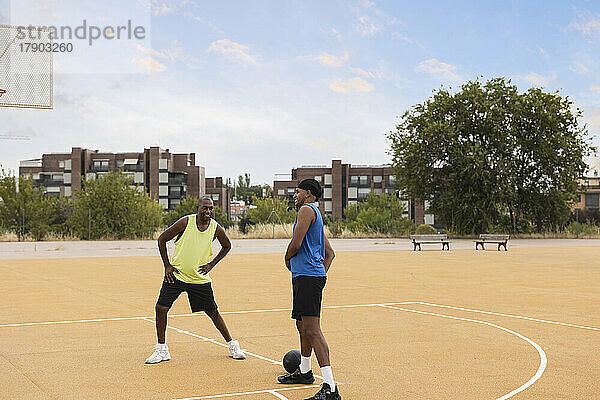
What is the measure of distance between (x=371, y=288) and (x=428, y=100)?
37489 mm

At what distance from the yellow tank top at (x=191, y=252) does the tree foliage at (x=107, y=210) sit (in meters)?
38.6

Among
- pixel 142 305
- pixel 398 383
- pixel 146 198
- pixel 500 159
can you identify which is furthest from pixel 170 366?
pixel 500 159

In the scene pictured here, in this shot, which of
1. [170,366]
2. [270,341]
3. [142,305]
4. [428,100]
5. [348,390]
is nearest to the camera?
[348,390]

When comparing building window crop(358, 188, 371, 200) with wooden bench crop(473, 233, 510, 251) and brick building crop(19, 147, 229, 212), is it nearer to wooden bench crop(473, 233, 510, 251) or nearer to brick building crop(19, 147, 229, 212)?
brick building crop(19, 147, 229, 212)

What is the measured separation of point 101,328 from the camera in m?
10.7

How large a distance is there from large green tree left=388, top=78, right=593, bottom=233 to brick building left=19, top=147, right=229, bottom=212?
79.5 meters

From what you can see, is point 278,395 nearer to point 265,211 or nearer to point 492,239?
point 492,239

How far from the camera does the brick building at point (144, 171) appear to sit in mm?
127375

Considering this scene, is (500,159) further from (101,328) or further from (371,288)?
(101,328)

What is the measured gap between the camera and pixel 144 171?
421 ft

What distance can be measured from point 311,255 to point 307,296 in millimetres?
362

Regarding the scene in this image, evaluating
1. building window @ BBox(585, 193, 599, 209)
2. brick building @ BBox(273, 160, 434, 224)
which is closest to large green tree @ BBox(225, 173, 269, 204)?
brick building @ BBox(273, 160, 434, 224)

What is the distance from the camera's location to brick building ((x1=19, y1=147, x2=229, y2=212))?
A: 5015 inches

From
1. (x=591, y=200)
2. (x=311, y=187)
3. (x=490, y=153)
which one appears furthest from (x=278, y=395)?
(x=591, y=200)
